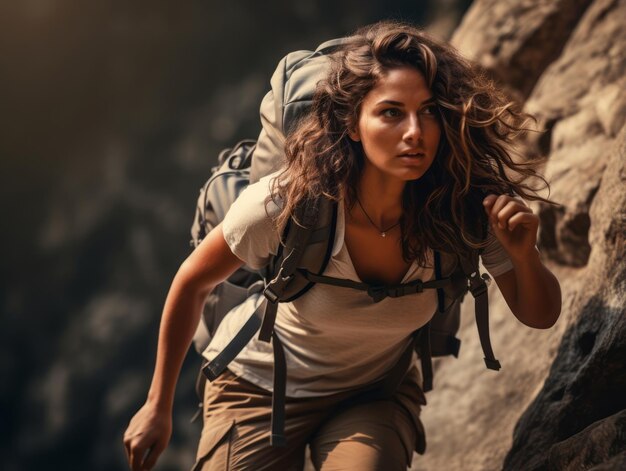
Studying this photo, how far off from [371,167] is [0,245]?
16.6 feet

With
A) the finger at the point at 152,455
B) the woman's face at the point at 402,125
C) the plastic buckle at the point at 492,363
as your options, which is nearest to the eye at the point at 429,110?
the woman's face at the point at 402,125

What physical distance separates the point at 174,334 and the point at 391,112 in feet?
2.33

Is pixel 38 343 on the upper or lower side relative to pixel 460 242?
lower

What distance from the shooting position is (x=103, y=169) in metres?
→ 6.21

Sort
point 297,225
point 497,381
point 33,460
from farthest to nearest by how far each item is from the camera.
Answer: point 33,460, point 497,381, point 297,225

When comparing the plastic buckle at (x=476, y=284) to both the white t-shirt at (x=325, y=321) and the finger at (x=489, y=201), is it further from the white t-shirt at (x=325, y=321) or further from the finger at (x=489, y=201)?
the finger at (x=489, y=201)

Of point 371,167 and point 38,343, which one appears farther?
point 38,343

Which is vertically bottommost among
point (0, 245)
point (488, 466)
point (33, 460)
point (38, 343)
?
point (33, 460)

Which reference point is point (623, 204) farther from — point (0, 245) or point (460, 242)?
point (0, 245)

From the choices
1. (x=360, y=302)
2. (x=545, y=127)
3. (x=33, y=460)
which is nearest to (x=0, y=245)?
(x=33, y=460)

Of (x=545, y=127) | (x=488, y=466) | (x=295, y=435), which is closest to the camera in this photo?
(x=295, y=435)

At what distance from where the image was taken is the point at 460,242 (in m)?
1.68

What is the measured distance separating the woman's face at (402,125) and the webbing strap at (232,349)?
1.64ft

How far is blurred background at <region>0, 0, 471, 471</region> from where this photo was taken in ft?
19.5
